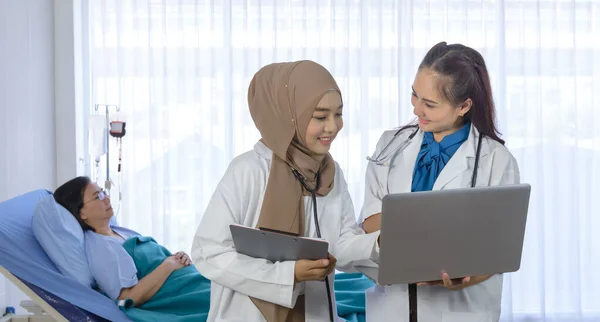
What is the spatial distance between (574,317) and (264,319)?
353 cm

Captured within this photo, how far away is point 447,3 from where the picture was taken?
4918 millimetres

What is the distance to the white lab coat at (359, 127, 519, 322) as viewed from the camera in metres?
2.14

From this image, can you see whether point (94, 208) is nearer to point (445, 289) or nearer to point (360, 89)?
point (445, 289)

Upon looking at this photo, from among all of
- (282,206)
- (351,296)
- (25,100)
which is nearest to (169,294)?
(351,296)

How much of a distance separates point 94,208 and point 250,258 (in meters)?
1.71

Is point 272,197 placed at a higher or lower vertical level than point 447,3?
lower

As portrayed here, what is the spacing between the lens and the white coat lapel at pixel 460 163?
216cm

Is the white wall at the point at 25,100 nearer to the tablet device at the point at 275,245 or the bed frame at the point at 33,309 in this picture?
the bed frame at the point at 33,309

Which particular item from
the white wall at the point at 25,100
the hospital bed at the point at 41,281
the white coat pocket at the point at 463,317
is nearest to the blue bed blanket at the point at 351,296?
the hospital bed at the point at 41,281

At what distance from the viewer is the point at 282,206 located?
2.01m

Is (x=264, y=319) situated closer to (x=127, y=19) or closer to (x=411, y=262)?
(x=411, y=262)

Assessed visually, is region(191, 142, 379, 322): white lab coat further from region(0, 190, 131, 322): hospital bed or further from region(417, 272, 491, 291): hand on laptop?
region(0, 190, 131, 322): hospital bed

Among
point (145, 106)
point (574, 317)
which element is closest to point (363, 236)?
point (145, 106)

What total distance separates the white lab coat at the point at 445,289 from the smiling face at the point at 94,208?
1684mm
